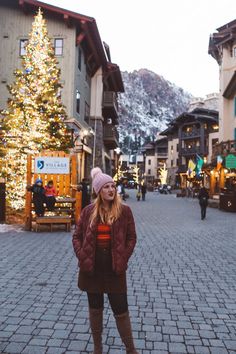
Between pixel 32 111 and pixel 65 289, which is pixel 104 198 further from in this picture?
pixel 32 111

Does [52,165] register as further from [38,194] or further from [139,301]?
[139,301]

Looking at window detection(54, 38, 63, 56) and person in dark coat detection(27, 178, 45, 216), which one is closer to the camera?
person in dark coat detection(27, 178, 45, 216)

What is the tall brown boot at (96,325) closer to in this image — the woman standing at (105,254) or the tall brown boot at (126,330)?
the woman standing at (105,254)

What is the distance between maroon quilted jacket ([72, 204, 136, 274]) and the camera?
353 centimetres

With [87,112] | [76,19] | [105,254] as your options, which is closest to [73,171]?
[105,254]

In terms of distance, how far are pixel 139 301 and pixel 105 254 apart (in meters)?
2.41

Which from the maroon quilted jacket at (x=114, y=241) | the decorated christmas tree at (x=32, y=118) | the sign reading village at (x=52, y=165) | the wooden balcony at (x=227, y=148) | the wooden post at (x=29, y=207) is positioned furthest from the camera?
the wooden balcony at (x=227, y=148)

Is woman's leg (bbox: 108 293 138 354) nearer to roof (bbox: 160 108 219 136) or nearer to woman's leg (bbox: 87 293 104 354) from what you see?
woman's leg (bbox: 87 293 104 354)

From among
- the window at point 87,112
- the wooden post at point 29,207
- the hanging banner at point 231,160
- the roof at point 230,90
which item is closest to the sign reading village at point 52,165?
the wooden post at point 29,207

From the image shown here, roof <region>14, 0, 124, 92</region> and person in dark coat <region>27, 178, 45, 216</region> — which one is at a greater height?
roof <region>14, 0, 124, 92</region>

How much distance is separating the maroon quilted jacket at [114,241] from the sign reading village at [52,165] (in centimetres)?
1029

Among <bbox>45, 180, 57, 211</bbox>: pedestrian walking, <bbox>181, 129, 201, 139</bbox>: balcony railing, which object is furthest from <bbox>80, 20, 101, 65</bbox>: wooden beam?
<bbox>181, 129, 201, 139</bbox>: balcony railing

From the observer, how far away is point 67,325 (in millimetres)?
4652

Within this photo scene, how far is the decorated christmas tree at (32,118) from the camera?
17406 millimetres
